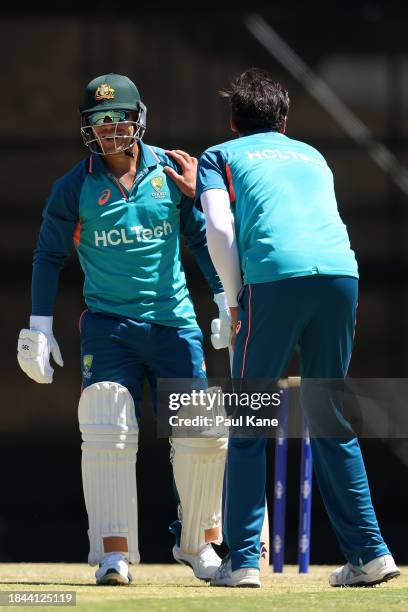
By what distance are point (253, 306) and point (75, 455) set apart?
317cm

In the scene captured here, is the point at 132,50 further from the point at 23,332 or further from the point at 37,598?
the point at 37,598

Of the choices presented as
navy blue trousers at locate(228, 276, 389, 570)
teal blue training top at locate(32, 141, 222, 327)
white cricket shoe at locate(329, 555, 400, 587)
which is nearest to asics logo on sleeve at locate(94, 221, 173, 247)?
teal blue training top at locate(32, 141, 222, 327)

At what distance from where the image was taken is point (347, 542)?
3.70 metres

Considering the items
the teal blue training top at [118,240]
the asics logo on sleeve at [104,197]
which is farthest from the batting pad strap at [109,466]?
the asics logo on sleeve at [104,197]

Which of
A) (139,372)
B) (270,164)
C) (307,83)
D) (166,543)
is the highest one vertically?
(307,83)

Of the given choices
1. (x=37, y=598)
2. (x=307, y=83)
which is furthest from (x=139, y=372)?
(x=307, y=83)

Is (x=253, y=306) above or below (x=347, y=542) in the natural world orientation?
above

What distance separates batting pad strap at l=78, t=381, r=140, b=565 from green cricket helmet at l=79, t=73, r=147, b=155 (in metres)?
0.64

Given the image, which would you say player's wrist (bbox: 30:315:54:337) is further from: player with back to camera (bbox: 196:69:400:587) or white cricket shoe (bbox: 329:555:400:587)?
white cricket shoe (bbox: 329:555:400:587)

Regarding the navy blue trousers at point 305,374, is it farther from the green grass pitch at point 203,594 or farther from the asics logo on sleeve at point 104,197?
the asics logo on sleeve at point 104,197

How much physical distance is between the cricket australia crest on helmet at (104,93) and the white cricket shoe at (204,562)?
4.02ft

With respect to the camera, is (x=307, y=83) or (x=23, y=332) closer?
(x=23, y=332)

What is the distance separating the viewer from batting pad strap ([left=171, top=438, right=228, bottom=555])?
405 cm

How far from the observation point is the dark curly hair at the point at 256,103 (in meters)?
3.82
